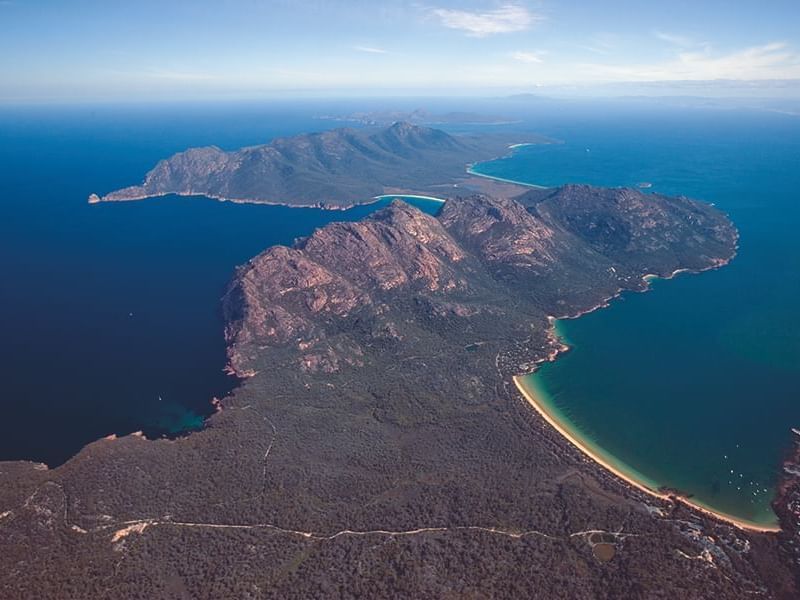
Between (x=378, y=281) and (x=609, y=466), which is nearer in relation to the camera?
(x=609, y=466)

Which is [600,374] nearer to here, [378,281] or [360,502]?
[378,281]

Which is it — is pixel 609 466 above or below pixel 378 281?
below

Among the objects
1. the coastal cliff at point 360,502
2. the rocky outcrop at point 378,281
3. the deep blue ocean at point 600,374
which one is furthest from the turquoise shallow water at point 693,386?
the rocky outcrop at point 378,281

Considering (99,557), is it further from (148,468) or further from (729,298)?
(729,298)

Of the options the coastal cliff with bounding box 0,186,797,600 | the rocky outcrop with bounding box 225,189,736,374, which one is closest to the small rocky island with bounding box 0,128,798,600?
the coastal cliff with bounding box 0,186,797,600

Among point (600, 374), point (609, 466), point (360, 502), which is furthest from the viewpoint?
point (600, 374)

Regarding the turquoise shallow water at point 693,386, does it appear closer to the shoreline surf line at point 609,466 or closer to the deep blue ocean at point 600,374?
the deep blue ocean at point 600,374

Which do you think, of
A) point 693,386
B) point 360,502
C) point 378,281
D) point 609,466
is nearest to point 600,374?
point 693,386

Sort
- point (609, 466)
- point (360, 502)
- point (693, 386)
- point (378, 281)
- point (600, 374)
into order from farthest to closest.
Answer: point (378, 281)
point (600, 374)
point (693, 386)
point (609, 466)
point (360, 502)
